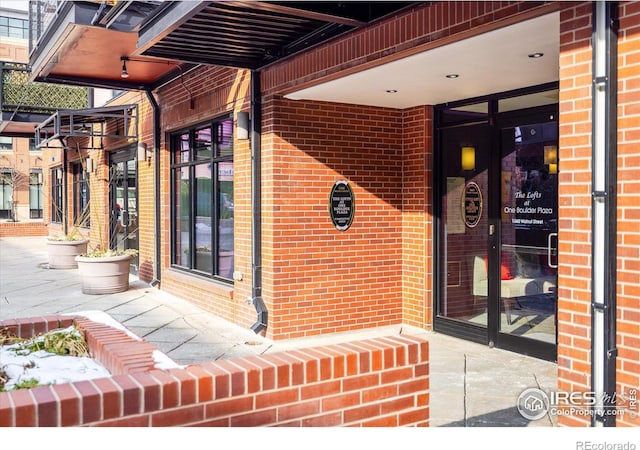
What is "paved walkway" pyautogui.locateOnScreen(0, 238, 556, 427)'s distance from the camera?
199 inches

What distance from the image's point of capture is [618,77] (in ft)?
12.1

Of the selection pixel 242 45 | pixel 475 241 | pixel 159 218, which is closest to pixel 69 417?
pixel 242 45

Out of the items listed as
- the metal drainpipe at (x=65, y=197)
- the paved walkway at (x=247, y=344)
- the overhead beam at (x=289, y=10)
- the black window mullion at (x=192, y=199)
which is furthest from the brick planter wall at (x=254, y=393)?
the metal drainpipe at (x=65, y=197)

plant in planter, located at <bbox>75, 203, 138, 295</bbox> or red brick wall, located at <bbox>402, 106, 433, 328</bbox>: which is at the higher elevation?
red brick wall, located at <bbox>402, 106, 433, 328</bbox>

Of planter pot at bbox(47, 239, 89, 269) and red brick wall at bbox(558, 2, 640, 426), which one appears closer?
red brick wall at bbox(558, 2, 640, 426)

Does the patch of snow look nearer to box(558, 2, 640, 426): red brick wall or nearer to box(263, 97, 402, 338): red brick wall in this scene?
box(558, 2, 640, 426): red brick wall

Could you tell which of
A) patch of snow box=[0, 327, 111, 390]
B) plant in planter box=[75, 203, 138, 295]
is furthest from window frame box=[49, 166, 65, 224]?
patch of snow box=[0, 327, 111, 390]

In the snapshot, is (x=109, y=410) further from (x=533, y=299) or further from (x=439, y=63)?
(x=533, y=299)

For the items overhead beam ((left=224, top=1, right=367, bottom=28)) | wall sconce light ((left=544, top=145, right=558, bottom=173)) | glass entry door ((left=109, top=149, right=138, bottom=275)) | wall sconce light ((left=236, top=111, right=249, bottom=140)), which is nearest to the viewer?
overhead beam ((left=224, top=1, right=367, bottom=28))

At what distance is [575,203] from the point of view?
3.95 metres

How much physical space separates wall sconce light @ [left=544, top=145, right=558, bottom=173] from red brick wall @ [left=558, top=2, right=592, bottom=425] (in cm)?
234

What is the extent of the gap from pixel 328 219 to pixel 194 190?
3067 mm

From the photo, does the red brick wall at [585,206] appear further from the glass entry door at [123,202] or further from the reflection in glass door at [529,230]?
the glass entry door at [123,202]

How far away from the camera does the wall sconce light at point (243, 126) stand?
7.74 m
